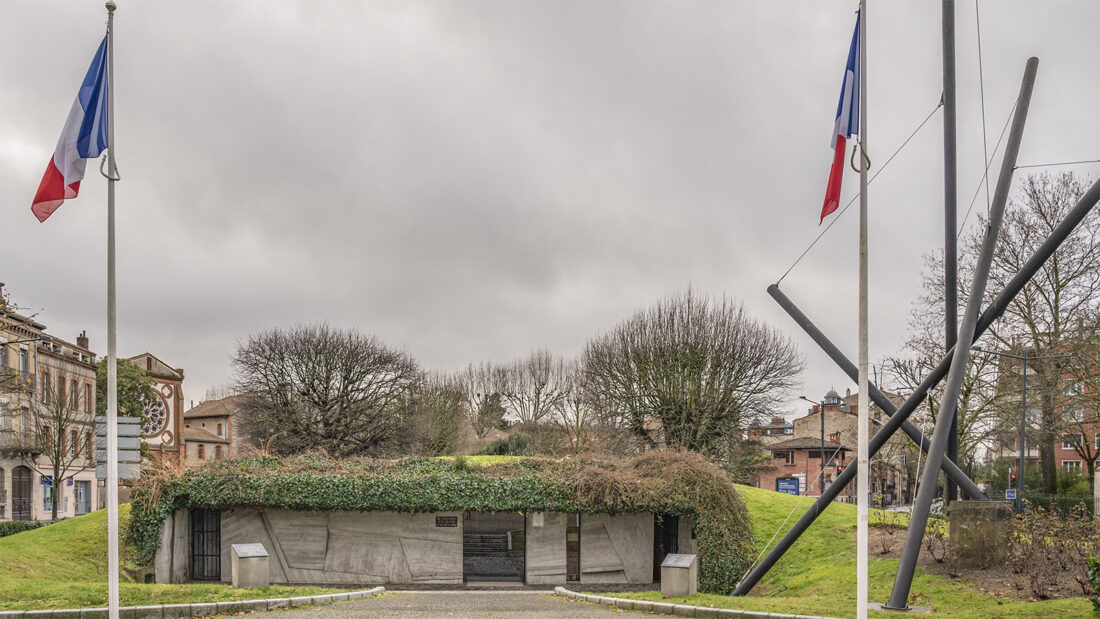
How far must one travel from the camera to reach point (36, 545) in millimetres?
27328

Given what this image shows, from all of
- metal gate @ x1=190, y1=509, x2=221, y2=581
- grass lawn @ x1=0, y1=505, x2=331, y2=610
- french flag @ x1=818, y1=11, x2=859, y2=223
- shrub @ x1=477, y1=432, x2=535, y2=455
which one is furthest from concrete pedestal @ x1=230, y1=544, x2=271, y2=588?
shrub @ x1=477, y1=432, x2=535, y2=455

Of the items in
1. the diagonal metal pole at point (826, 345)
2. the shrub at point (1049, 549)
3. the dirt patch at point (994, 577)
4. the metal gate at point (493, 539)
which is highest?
the diagonal metal pole at point (826, 345)

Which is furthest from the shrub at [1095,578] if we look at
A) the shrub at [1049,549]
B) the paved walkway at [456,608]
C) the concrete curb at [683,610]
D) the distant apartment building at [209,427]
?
Answer: the distant apartment building at [209,427]

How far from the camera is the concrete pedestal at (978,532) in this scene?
18.0m

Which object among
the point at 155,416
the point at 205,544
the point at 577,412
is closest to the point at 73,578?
the point at 205,544

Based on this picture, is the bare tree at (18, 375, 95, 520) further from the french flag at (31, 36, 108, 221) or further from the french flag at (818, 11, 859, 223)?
the french flag at (818, 11, 859, 223)

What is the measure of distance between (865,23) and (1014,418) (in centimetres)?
2937

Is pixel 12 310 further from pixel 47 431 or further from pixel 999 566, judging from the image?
pixel 999 566

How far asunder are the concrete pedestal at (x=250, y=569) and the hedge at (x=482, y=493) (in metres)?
6.60

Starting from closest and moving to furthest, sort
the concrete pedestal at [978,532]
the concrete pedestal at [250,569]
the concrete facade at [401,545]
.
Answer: the concrete pedestal at [978,532] < the concrete pedestal at [250,569] < the concrete facade at [401,545]

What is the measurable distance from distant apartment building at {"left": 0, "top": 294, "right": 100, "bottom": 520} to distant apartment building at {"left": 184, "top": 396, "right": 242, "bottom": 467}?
72.5 ft

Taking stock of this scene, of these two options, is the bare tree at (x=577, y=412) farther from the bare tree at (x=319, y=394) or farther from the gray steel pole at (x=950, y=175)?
the gray steel pole at (x=950, y=175)

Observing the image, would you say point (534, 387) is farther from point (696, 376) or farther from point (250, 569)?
point (250, 569)

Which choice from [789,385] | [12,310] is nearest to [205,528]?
[12,310]
